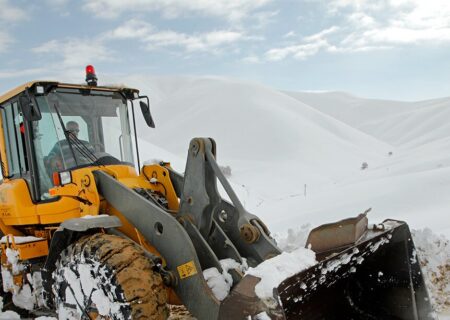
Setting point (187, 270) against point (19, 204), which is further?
point (19, 204)

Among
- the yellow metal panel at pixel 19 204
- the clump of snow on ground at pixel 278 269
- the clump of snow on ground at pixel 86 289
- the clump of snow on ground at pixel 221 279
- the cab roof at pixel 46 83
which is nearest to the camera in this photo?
the clump of snow on ground at pixel 278 269

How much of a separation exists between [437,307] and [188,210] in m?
2.68

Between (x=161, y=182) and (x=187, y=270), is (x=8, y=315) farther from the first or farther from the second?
(x=187, y=270)

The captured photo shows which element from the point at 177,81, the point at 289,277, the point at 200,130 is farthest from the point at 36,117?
the point at 177,81

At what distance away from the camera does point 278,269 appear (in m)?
2.57

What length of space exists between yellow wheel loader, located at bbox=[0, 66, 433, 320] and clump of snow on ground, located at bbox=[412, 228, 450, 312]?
1386 millimetres

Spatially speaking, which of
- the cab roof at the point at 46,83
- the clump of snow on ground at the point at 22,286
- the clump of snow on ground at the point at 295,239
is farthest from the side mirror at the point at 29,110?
the clump of snow on ground at the point at 295,239

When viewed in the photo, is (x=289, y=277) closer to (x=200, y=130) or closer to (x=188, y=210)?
(x=188, y=210)

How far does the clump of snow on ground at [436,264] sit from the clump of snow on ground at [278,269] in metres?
2.38

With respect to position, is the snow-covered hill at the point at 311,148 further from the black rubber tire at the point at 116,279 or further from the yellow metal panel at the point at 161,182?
the black rubber tire at the point at 116,279

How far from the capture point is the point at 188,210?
3.66 m

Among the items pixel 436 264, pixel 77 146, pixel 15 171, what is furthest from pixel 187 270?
pixel 436 264

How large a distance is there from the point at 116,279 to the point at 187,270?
19.4 inches

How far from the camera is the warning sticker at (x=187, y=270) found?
10.3 feet
